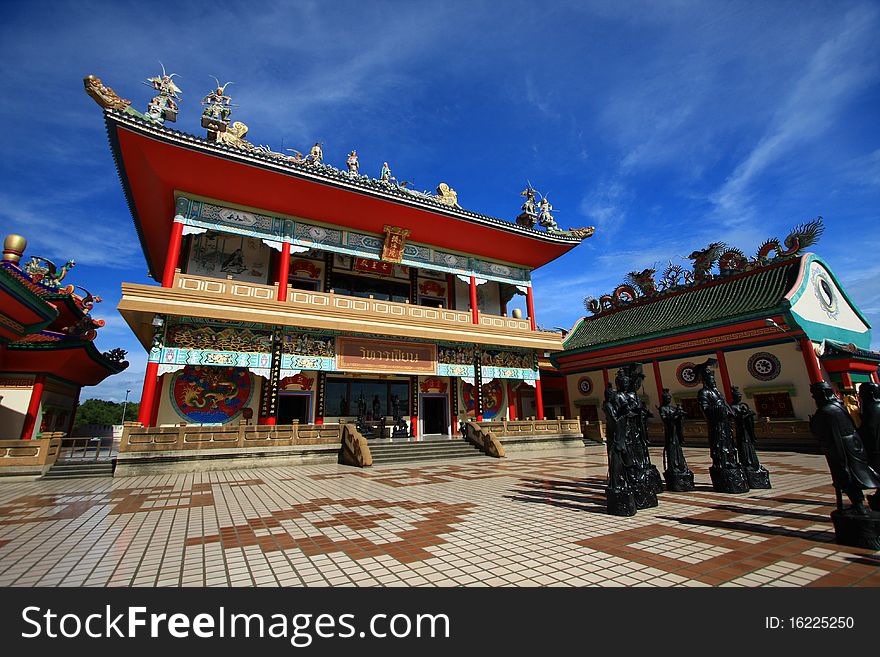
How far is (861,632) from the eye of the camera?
7.32 feet

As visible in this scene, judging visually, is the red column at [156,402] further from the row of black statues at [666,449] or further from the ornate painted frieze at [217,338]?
the row of black statues at [666,449]

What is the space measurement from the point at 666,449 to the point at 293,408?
459 inches

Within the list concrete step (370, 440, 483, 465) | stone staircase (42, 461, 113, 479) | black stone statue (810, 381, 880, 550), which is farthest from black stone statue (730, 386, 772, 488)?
stone staircase (42, 461, 113, 479)

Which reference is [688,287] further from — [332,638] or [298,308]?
[332,638]

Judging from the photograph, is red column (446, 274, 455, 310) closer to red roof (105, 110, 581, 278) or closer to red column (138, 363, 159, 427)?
red roof (105, 110, 581, 278)

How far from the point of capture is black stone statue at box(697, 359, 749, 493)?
6.50 metres

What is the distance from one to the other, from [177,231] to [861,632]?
15661 millimetres

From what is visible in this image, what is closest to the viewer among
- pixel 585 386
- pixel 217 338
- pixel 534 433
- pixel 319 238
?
pixel 217 338

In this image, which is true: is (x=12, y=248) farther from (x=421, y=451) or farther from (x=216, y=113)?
(x=421, y=451)

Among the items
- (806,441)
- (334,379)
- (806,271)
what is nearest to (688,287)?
(806,271)

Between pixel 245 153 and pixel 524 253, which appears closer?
pixel 245 153

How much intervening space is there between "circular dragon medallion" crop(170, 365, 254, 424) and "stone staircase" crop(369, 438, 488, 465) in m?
4.59

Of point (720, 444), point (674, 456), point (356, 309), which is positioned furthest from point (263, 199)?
point (720, 444)

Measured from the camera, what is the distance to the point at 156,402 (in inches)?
465
